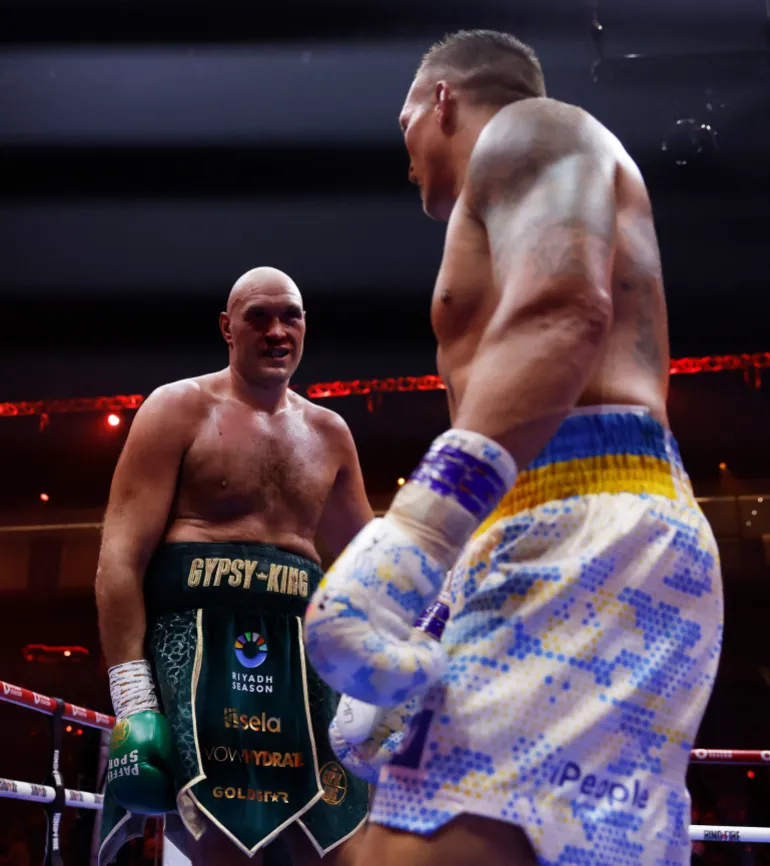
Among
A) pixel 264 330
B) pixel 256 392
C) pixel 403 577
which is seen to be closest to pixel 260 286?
pixel 264 330

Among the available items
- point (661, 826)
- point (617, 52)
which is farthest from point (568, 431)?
point (617, 52)

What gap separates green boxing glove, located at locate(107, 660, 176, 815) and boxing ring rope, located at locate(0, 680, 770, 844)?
506 mm

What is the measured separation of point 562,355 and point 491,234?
0.18 m

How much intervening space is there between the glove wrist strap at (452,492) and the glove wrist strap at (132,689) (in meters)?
1.05

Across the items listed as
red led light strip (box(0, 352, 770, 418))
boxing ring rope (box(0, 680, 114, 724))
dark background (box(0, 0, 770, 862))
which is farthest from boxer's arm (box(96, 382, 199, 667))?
red led light strip (box(0, 352, 770, 418))

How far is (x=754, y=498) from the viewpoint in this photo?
29.5ft

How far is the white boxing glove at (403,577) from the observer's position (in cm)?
84

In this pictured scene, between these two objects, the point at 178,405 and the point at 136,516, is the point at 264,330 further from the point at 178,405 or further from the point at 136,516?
the point at 136,516

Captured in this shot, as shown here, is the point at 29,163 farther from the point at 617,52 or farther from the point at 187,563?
the point at 187,563

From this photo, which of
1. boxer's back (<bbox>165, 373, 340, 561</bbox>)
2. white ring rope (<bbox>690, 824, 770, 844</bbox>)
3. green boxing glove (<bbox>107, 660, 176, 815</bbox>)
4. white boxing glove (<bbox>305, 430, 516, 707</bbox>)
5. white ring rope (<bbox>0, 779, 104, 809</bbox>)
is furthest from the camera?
white ring rope (<bbox>690, 824, 770, 844</bbox>)

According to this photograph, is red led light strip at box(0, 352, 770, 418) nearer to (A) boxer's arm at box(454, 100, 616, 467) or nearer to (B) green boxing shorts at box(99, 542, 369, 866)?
(B) green boxing shorts at box(99, 542, 369, 866)

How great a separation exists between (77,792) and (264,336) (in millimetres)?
1269

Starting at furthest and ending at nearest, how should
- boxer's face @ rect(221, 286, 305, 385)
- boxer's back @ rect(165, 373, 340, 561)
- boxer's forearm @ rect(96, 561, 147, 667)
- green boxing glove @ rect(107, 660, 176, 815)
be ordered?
boxer's face @ rect(221, 286, 305, 385)
boxer's back @ rect(165, 373, 340, 561)
boxer's forearm @ rect(96, 561, 147, 667)
green boxing glove @ rect(107, 660, 176, 815)

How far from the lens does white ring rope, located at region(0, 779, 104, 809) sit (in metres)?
2.18
